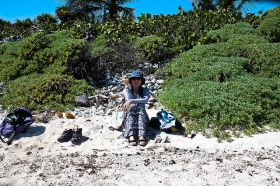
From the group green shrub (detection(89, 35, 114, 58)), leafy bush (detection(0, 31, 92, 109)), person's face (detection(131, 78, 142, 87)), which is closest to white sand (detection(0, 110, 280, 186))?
person's face (detection(131, 78, 142, 87))

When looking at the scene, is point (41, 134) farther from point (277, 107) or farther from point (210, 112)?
point (277, 107)

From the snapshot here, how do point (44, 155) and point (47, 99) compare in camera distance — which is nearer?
point (44, 155)

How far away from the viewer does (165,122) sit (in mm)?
7500

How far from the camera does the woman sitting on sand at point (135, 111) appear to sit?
7090 mm

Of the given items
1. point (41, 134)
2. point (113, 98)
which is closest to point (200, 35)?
point (113, 98)

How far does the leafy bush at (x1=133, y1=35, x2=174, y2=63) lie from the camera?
12330mm

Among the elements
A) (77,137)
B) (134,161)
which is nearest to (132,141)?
(134,161)

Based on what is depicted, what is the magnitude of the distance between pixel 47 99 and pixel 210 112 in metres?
3.73

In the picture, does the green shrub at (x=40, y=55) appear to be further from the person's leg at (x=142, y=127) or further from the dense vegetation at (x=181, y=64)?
the person's leg at (x=142, y=127)

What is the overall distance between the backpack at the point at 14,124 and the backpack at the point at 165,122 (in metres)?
2.34

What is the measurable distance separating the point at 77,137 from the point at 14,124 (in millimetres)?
1265

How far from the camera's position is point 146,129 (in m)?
7.50

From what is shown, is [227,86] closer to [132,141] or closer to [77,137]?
[132,141]

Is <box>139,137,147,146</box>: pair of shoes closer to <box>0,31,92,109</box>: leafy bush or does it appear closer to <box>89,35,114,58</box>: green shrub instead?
<box>0,31,92,109</box>: leafy bush
